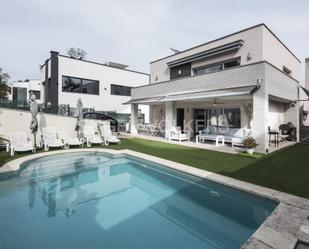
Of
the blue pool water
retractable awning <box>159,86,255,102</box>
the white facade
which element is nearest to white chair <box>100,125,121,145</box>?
retractable awning <box>159,86,255,102</box>

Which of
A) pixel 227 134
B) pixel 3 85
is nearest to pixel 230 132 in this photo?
pixel 227 134

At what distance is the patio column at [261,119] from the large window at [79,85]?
1961cm

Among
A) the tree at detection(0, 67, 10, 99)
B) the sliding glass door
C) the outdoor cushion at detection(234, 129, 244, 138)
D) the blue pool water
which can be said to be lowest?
the blue pool water

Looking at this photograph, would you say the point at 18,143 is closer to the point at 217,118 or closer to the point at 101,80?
the point at 217,118

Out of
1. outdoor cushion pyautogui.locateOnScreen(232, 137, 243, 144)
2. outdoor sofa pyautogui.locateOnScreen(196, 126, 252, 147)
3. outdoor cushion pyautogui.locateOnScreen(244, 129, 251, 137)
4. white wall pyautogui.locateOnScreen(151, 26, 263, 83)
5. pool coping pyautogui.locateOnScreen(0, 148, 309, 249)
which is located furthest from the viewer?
white wall pyautogui.locateOnScreen(151, 26, 263, 83)

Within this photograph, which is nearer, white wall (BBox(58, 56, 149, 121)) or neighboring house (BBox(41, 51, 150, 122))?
neighboring house (BBox(41, 51, 150, 122))

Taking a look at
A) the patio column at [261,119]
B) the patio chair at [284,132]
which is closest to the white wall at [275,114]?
the patio chair at [284,132]

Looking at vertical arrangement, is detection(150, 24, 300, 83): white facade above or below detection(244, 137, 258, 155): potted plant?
above

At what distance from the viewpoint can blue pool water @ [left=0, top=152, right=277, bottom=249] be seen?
4703 mm

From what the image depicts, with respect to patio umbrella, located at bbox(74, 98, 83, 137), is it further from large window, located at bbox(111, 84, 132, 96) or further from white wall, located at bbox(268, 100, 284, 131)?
white wall, located at bbox(268, 100, 284, 131)

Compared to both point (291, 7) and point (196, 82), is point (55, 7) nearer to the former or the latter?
point (196, 82)

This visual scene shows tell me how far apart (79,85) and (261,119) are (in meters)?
20.3

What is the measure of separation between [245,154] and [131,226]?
911cm

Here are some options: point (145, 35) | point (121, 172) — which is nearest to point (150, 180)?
point (121, 172)
